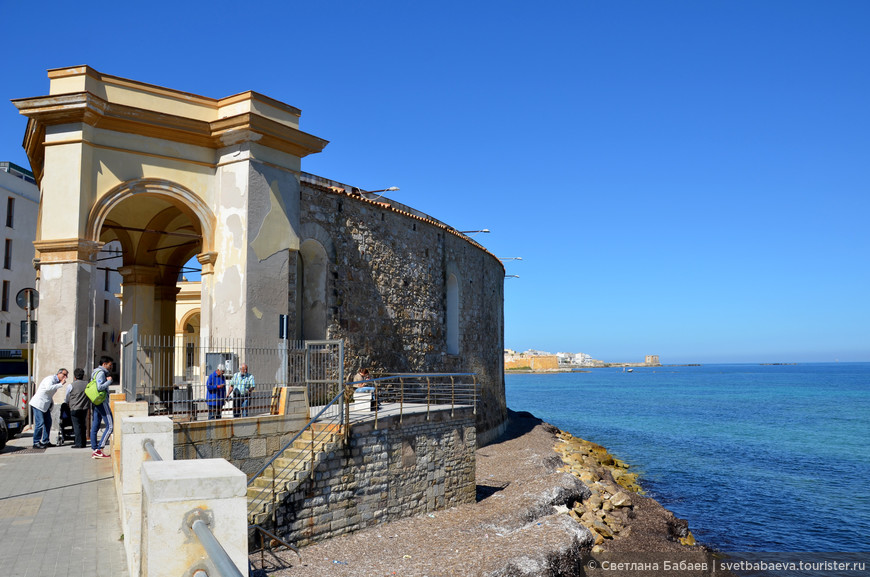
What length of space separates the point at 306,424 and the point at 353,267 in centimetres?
603

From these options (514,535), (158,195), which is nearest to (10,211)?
(158,195)

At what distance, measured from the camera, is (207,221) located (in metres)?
14.4

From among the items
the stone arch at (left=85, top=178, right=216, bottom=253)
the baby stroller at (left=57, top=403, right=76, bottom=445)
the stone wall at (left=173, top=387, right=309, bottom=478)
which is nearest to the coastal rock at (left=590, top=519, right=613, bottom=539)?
the stone wall at (left=173, top=387, right=309, bottom=478)

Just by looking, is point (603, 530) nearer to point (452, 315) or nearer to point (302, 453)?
point (302, 453)

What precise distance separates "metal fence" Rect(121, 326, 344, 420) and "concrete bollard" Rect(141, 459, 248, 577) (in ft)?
23.7

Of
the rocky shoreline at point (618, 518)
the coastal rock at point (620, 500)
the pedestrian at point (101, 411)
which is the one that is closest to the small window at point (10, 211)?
the pedestrian at point (101, 411)

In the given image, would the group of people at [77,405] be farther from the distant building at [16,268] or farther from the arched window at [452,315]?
the distant building at [16,268]

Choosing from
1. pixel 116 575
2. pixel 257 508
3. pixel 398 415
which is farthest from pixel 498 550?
pixel 116 575

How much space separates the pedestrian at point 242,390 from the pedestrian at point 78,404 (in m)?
2.54

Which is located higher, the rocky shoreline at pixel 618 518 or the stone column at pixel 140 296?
the stone column at pixel 140 296

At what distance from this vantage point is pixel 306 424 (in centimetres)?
1221

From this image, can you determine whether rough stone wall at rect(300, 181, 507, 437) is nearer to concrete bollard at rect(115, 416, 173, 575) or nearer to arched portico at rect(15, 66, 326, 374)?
arched portico at rect(15, 66, 326, 374)

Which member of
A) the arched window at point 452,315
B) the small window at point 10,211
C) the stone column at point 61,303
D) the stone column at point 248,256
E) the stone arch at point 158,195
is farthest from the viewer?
the small window at point 10,211

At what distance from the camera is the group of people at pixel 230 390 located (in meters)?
11.6
